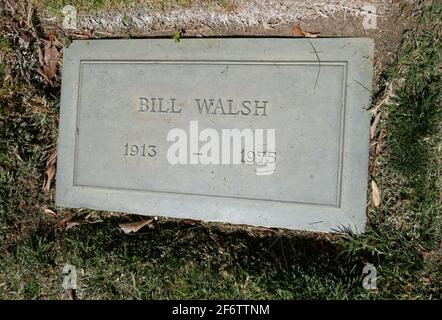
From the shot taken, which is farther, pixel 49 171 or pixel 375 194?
pixel 49 171

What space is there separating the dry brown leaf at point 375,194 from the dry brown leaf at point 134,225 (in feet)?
4.24

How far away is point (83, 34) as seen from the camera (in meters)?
2.94

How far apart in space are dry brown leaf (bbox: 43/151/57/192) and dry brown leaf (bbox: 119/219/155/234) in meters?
0.56

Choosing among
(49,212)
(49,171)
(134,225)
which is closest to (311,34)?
(134,225)

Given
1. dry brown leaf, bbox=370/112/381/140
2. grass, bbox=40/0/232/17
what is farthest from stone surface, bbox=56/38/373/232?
grass, bbox=40/0/232/17

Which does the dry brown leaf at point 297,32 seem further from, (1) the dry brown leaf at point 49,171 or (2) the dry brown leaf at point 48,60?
(1) the dry brown leaf at point 49,171

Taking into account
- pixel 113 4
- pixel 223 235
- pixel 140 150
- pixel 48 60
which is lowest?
pixel 223 235

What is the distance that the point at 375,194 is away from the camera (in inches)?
101

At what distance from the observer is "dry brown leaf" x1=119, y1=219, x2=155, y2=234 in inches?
112

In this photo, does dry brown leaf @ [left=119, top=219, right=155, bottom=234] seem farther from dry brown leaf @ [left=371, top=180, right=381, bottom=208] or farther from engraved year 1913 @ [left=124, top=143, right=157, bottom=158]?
dry brown leaf @ [left=371, top=180, right=381, bottom=208]

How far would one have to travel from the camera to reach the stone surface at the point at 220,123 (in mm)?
2479

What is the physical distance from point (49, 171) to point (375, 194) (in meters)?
1.98

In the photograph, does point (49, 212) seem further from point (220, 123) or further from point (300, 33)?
point (300, 33)

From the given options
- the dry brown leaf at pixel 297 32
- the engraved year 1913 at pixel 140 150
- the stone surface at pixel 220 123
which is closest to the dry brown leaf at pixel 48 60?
the stone surface at pixel 220 123
